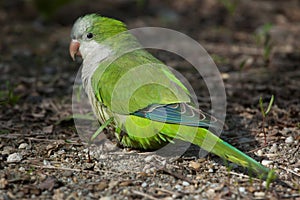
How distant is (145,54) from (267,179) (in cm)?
167

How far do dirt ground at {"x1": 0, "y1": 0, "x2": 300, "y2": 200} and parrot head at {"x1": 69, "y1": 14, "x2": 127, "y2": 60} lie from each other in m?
0.76

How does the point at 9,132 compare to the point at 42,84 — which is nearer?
the point at 9,132

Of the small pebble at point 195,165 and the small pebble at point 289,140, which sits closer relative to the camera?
the small pebble at point 195,165

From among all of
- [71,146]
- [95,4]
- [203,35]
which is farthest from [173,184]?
[95,4]

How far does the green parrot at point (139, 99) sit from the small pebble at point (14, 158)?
0.76 meters

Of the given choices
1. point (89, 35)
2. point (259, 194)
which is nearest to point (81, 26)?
point (89, 35)

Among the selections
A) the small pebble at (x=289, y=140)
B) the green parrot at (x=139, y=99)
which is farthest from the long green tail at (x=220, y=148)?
the small pebble at (x=289, y=140)

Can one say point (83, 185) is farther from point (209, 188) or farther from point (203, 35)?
point (203, 35)

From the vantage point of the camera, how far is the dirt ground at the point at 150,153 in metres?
3.40

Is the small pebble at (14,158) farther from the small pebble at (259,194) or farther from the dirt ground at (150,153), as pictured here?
the small pebble at (259,194)

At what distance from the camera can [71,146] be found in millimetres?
4078

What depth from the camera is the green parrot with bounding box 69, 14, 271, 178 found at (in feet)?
11.6

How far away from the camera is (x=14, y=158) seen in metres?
3.76

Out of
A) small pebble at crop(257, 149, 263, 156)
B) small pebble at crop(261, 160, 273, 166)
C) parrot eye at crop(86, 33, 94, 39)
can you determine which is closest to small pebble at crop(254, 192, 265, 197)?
small pebble at crop(261, 160, 273, 166)
